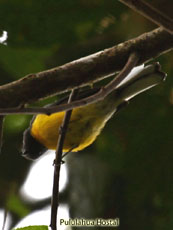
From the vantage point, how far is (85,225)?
9.23 ft

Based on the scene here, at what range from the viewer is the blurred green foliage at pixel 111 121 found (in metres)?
2.43

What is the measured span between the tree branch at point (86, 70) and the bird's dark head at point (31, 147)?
1.25m

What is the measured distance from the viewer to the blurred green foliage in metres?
2.43

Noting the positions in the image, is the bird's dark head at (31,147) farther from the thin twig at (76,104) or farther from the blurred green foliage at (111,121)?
the thin twig at (76,104)

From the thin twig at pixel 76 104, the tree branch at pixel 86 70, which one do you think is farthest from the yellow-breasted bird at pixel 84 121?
the thin twig at pixel 76 104

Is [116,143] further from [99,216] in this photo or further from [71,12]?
[71,12]

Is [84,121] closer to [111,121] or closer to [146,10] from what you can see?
[111,121]

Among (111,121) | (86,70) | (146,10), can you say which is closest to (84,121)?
(111,121)

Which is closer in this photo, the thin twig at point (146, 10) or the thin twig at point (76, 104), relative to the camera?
the thin twig at point (146, 10)

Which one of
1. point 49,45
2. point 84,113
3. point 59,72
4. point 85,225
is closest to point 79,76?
point 59,72

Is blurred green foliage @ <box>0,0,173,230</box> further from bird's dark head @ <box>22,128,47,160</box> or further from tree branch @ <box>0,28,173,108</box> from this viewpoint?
tree branch @ <box>0,28,173,108</box>

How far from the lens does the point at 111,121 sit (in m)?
2.96

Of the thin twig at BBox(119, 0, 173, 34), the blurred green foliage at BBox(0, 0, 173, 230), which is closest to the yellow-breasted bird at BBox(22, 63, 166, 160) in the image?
the blurred green foliage at BBox(0, 0, 173, 230)

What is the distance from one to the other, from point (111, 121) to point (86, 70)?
1125 millimetres
